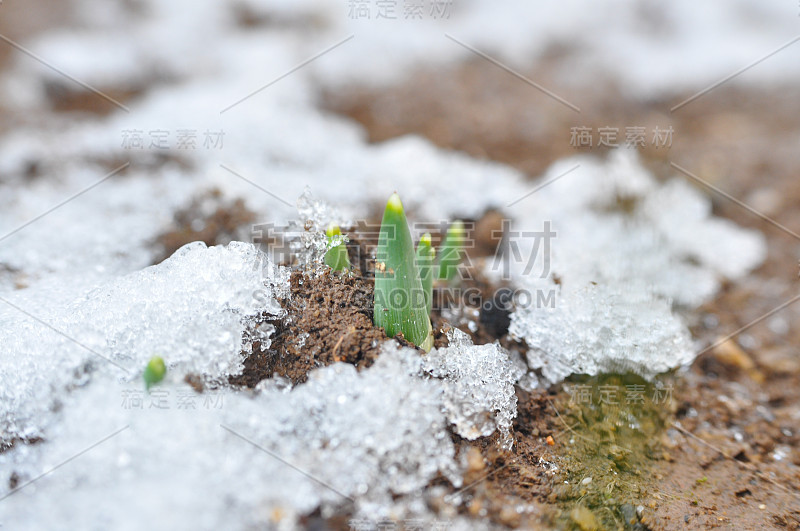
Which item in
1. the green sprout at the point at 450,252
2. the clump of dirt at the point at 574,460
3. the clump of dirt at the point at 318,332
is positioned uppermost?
the green sprout at the point at 450,252

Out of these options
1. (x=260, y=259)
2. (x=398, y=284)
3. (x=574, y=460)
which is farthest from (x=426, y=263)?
(x=574, y=460)

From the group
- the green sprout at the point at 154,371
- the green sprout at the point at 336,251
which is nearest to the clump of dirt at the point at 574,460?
the green sprout at the point at 336,251

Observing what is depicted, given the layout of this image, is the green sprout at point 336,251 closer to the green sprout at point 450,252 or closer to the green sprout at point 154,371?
the green sprout at point 450,252

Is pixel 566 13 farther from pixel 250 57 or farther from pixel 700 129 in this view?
pixel 250 57

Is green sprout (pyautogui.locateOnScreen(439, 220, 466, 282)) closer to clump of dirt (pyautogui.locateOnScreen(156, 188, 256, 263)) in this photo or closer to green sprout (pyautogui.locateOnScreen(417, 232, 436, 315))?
green sprout (pyautogui.locateOnScreen(417, 232, 436, 315))

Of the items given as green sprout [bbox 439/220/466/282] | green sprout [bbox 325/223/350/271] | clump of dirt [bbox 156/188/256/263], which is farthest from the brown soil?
clump of dirt [bbox 156/188/256/263]

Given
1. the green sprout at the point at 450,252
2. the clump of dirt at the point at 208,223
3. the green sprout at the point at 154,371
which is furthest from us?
the clump of dirt at the point at 208,223
